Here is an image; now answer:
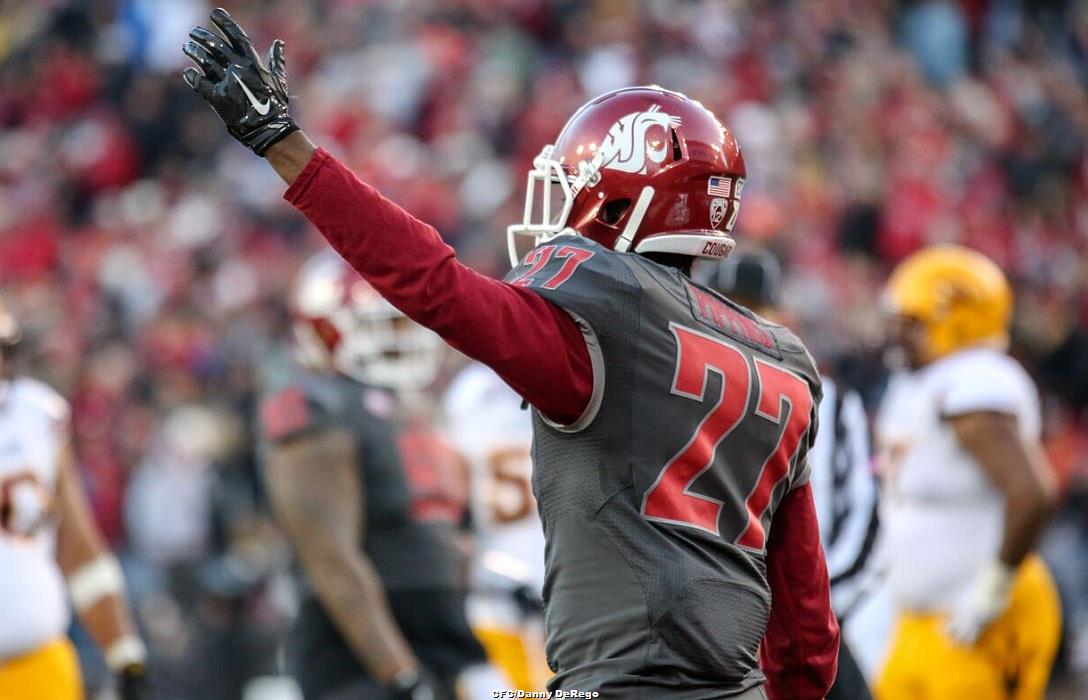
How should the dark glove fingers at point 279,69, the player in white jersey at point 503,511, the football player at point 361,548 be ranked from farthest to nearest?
1. the player in white jersey at point 503,511
2. the football player at point 361,548
3. the dark glove fingers at point 279,69

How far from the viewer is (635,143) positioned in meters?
3.28

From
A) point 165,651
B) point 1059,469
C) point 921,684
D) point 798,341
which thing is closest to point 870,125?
point 1059,469

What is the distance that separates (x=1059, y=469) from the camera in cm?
1090

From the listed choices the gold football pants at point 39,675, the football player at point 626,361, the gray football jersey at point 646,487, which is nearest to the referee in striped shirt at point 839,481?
the football player at point 626,361

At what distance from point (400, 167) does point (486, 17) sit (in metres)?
2.34

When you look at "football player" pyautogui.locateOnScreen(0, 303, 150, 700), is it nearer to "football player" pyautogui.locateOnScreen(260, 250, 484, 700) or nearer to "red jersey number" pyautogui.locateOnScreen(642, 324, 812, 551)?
"football player" pyautogui.locateOnScreen(260, 250, 484, 700)

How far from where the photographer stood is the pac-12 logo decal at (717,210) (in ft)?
10.9

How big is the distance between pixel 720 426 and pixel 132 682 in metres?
2.90

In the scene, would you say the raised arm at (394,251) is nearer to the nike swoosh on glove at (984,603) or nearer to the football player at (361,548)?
the football player at (361,548)

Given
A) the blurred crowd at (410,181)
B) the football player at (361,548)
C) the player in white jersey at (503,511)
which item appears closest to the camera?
the football player at (361,548)

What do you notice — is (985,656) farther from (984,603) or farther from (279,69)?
(279,69)

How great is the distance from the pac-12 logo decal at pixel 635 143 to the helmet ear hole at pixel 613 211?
0.20ft

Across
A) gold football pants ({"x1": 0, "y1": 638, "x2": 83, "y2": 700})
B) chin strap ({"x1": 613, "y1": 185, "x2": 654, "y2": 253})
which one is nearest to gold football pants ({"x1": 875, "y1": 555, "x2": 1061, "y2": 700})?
gold football pants ({"x1": 0, "y1": 638, "x2": 83, "y2": 700})

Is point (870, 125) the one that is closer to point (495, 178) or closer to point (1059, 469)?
point (495, 178)
